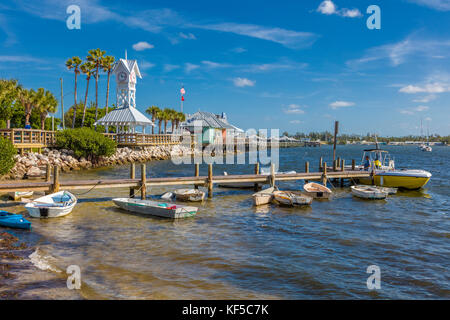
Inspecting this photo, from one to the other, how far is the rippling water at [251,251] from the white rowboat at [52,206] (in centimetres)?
47

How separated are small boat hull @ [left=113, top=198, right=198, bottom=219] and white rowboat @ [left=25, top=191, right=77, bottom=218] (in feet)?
8.58

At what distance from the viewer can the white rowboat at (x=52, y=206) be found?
1688 centimetres

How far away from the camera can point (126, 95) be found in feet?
195

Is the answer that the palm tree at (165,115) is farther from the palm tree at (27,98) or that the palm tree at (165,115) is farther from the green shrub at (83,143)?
the green shrub at (83,143)

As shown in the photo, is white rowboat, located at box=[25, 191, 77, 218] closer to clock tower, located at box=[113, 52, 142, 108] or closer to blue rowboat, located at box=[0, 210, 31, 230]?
blue rowboat, located at box=[0, 210, 31, 230]

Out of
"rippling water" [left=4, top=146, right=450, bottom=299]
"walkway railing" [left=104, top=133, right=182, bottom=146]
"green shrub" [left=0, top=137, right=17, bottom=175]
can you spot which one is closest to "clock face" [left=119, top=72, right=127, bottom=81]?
"walkway railing" [left=104, top=133, right=182, bottom=146]

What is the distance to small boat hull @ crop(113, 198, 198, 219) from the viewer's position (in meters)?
17.8

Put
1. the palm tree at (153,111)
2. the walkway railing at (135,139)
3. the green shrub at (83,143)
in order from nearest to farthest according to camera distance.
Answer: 1. the green shrub at (83,143)
2. the walkway railing at (135,139)
3. the palm tree at (153,111)

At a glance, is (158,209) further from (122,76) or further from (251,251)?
(122,76)

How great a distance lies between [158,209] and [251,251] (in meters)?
6.60

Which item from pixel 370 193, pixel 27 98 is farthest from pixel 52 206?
pixel 27 98

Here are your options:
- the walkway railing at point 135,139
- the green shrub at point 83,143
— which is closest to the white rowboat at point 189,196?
the green shrub at point 83,143

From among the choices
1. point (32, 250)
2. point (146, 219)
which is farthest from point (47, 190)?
point (32, 250)
